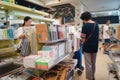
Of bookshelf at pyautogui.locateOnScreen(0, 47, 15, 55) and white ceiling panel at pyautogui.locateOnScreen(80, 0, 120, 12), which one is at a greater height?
white ceiling panel at pyautogui.locateOnScreen(80, 0, 120, 12)

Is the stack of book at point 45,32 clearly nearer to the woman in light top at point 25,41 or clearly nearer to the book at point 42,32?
the book at point 42,32

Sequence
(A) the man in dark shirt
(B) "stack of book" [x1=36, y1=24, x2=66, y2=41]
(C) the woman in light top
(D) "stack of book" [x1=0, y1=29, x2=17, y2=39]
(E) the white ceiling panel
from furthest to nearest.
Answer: (E) the white ceiling panel
(D) "stack of book" [x1=0, y1=29, x2=17, y2=39]
(A) the man in dark shirt
(C) the woman in light top
(B) "stack of book" [x1=36, y1=24, x2=66, y2=41]

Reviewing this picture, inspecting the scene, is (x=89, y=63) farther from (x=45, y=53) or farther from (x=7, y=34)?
(x=7, y=34)

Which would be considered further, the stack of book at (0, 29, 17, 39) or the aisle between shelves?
the stack of book at (0, 29, 17, 39)

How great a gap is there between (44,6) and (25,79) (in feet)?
20.1

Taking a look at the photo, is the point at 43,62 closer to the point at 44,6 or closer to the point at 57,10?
the point at 44,6

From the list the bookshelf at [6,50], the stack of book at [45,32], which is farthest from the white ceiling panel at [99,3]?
the stack of book at [45,32]

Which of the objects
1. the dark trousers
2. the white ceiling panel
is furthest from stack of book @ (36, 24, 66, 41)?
the white ceiling panel

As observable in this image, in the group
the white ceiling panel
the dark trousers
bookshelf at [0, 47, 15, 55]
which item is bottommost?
the dark trousers

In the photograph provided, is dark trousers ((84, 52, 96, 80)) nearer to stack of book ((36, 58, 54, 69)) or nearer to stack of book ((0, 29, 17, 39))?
stack of book ((36, 58, 54, 69))

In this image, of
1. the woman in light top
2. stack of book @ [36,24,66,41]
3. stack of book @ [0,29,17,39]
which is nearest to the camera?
stack of book @ [36,24,66,41]

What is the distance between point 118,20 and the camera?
45.3 feet

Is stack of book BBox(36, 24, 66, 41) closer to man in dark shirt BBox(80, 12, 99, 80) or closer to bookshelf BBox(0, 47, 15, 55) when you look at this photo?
man in dark shirt BBox(80, 12, 99, 80)

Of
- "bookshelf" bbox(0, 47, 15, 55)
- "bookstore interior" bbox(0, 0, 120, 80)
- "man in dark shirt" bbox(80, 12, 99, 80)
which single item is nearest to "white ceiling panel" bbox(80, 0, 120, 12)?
"bookstore interior" bbox(0, 0, 120, 80)
